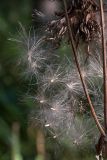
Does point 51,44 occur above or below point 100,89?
above

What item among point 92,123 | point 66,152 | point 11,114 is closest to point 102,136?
point 92,123

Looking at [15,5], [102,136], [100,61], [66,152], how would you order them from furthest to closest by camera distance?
[15,5] → [66,152] → [100,61] → [102,136]

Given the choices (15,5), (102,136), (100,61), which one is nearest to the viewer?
(102,136)

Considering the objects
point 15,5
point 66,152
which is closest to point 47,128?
point 66,152

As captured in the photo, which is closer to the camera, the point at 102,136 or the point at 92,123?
the point at 102,136

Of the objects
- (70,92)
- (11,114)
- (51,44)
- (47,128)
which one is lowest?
(11,114)

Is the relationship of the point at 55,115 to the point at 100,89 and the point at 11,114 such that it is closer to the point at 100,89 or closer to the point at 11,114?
the point at 100,89
